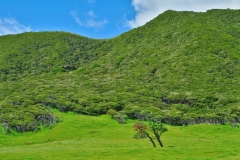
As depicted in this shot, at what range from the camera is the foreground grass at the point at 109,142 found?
6981 cm

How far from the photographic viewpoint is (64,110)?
14838cm

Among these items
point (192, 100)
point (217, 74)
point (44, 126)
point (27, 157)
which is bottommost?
point (27, 157)

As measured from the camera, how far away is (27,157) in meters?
67.3

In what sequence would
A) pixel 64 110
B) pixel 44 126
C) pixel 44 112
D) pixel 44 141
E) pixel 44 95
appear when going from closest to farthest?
pixel 44 141
pixel 44 126
pixel 44 112
pixel 64 110
pixel 44 95

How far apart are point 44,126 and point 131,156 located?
2346 inches

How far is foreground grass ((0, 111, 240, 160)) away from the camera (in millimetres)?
69812

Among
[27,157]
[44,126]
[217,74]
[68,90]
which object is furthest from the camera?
[217,74]

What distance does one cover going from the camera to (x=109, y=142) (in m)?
93.4

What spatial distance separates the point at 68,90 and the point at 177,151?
120 m

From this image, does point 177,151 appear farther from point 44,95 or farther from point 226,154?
point 44,95

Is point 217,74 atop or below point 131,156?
atop

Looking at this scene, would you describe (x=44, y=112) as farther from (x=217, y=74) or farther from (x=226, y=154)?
(x=217, y=74)

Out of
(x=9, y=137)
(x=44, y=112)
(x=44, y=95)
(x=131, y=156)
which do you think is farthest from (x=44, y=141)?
(x=44, y=95)

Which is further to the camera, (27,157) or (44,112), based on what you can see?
(44,112)
